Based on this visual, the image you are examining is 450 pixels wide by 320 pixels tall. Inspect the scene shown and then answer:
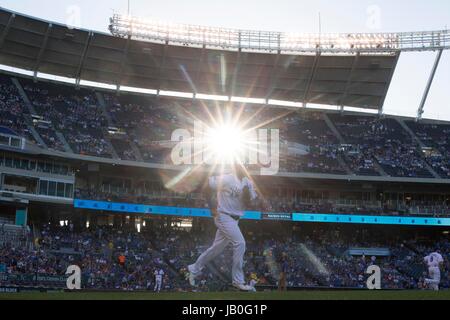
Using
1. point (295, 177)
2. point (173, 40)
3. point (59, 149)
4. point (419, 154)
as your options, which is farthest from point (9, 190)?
point (419, 154)

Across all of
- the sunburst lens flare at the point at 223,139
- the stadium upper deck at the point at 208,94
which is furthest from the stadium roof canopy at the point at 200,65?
the sunburst lens flare at the point at 223,139

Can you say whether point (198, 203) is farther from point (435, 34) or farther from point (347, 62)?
point (435, 34)

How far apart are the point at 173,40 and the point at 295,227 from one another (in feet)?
60.3

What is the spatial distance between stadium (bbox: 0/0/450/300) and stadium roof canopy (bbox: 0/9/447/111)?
12cm

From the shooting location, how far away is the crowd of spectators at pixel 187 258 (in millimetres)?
40219

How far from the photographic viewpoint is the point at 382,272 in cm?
4844

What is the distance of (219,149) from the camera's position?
53344 millimetres

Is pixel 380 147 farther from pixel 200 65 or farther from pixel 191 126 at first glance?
pixel 200 65

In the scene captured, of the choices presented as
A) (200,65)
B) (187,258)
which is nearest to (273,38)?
(200,65)

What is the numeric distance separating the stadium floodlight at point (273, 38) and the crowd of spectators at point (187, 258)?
1530cm

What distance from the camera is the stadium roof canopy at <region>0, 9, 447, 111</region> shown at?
54.3 metres

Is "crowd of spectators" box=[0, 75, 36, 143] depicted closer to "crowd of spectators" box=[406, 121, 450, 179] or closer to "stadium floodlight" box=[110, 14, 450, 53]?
"stadium floodlight" box=[110, 14, 450, 53]

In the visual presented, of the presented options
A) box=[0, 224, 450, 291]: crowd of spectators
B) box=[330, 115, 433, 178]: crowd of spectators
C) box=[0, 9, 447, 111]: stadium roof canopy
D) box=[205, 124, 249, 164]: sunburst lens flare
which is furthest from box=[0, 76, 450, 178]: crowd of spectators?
box=[0, 224, 450, 291]: crowd of spectators

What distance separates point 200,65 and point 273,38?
6.54 m
